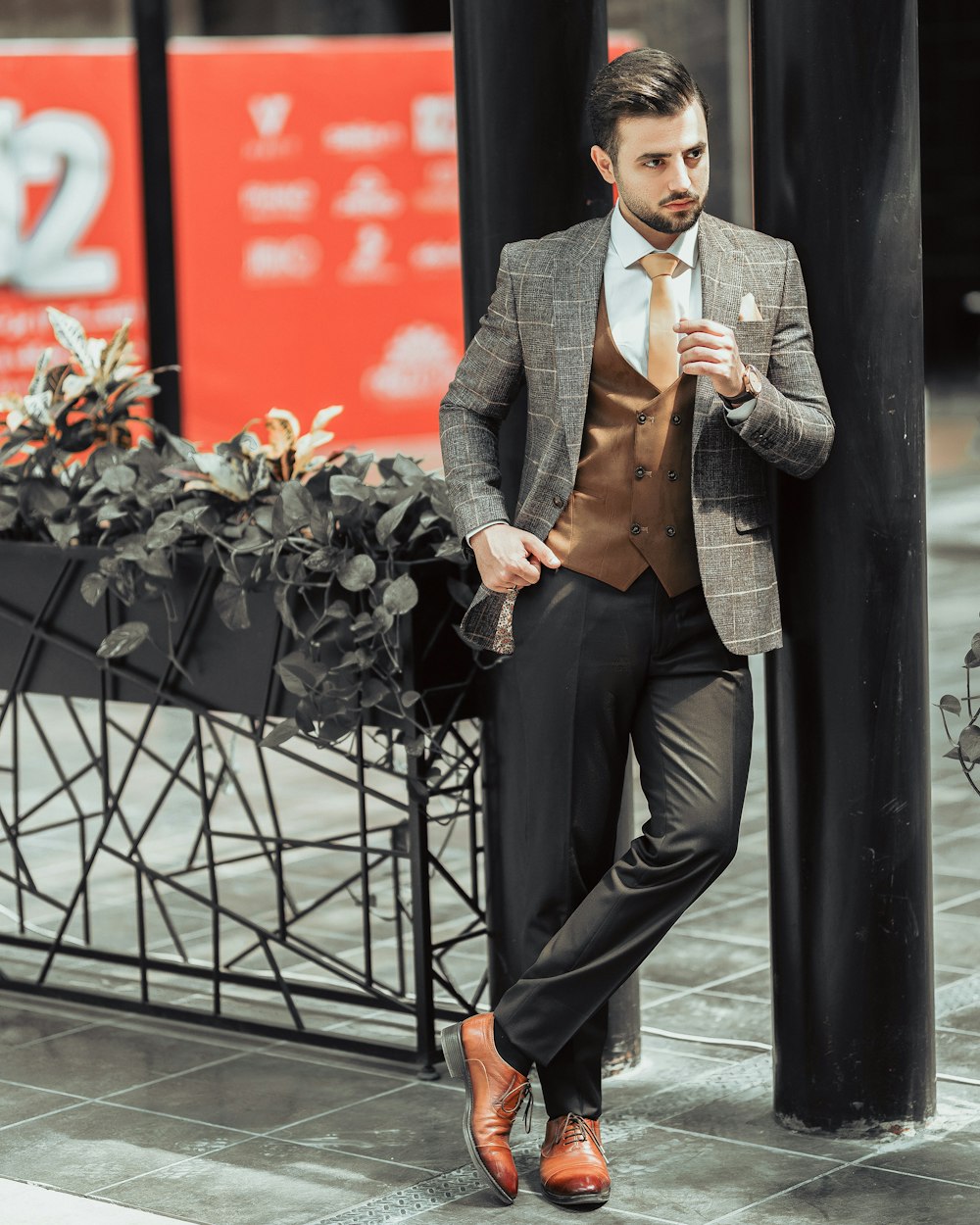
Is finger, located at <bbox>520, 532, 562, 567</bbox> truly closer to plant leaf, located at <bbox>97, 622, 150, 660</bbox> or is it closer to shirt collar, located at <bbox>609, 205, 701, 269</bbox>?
shirt collar, located at <bbox>609, 205, 701, 269</bbox>

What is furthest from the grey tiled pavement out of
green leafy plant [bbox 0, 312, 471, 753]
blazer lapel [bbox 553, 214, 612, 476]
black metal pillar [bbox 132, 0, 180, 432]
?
black metal pillar [bbox 132, 0, 180, 432]

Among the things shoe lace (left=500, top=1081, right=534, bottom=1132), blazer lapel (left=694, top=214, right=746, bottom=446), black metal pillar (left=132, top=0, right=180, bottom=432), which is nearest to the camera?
blazer lapel (left=694, top=214, right=746, bottom=446)

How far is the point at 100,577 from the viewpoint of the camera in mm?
4828

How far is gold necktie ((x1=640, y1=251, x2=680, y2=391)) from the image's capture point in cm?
384

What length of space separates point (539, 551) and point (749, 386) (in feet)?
1.59

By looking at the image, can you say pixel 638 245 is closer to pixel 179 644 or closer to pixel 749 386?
pixel 749 386

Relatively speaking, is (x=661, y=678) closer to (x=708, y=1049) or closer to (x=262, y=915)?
(x=708, y=1049)

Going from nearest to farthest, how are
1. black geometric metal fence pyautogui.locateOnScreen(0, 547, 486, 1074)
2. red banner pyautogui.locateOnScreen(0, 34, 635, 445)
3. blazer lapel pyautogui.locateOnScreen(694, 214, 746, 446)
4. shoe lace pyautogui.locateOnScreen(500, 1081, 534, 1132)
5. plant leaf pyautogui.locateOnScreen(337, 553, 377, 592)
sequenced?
blazer lapel pyautogui.locateOnScreen(694, 214, 746, 446)
shoe lace pyautogui.locateOnScreen(500, 1081, 534, 1132)
plant leaf pyautogui.locateOnScreen(337, 553, 377, 592)
black geometric metal fence pyautogui.locateOnScreen(0, 547, 486, 1074)
red banner pyautogui.locateOnScreen(0, 34, 635, 445)

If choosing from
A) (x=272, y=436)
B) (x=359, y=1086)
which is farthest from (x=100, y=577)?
(x=359, y=1086)

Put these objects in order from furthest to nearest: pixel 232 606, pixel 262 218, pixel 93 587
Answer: pixel 262 218
pixel 93 587
pixel 232 606

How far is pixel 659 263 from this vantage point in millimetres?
3879

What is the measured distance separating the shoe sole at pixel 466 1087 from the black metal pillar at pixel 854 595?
2.27 ft

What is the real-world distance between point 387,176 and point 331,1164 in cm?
864

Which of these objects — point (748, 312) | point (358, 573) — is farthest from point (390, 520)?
point (748, 312)
